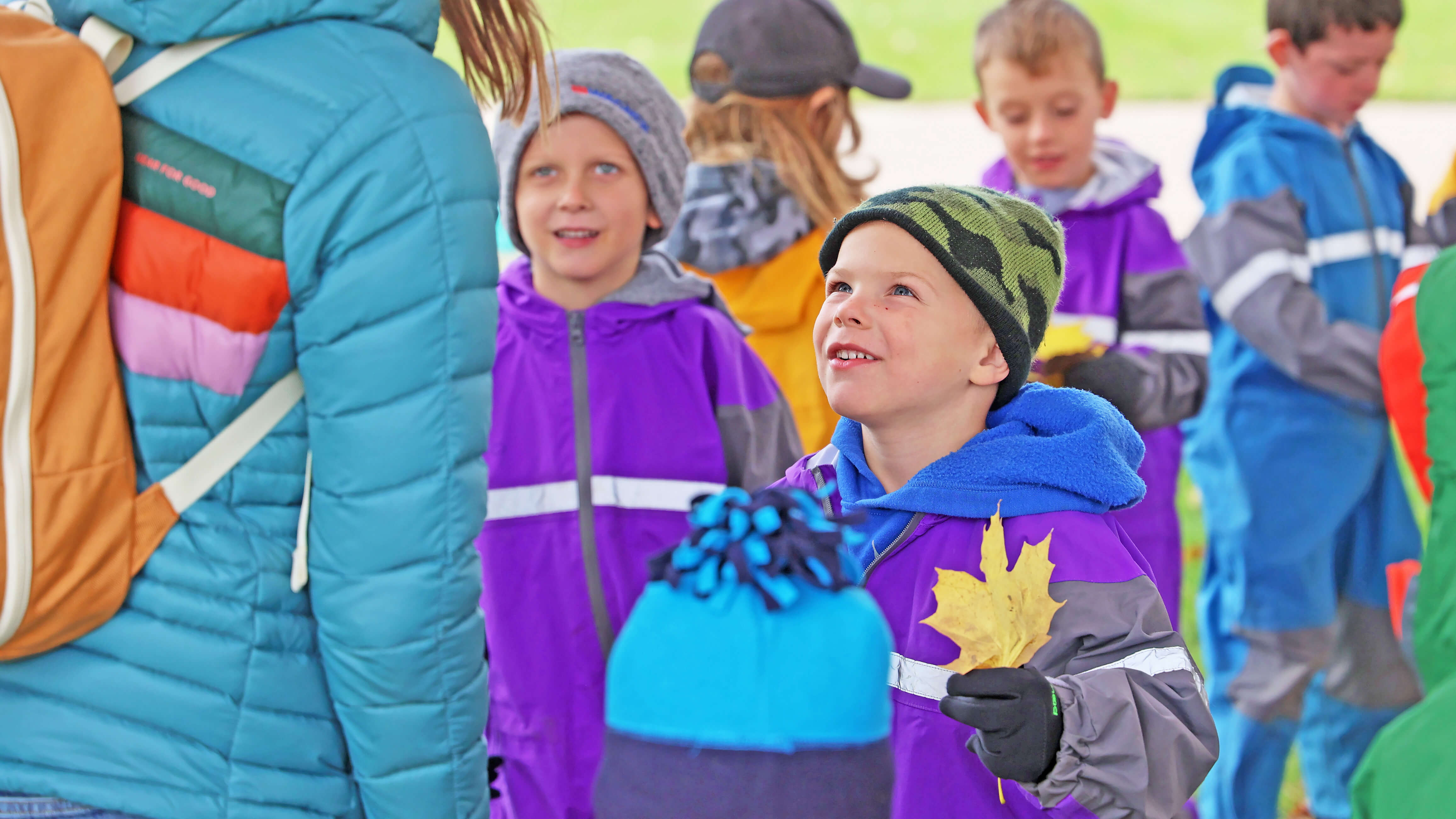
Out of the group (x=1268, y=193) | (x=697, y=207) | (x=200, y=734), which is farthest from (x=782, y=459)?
(x=1268, y=193)

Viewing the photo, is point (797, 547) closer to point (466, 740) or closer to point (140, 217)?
point (466, 740)

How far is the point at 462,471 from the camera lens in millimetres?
1706

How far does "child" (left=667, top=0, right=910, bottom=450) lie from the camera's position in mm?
3342

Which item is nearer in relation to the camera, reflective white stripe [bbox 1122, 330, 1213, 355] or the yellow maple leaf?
the yellow maple leaf

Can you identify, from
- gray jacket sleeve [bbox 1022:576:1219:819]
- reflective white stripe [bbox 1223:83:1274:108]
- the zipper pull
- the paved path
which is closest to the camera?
gray jacket sleeve [bbox 1022:576:1219:819]

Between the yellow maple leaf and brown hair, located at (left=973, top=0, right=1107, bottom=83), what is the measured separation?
2.21 metres

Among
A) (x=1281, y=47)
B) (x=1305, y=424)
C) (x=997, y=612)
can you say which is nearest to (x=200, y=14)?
(x=997, y=612)

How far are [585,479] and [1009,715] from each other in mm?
1404

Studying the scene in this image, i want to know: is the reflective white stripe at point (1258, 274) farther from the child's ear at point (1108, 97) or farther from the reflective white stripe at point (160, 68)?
the reflective white stripe at point (160, 68)

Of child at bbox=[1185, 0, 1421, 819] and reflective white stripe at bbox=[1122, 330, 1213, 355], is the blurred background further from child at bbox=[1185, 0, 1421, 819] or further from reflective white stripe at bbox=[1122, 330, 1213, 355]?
reflective white stripe at bbox=[1122, 330, 1213, 355]

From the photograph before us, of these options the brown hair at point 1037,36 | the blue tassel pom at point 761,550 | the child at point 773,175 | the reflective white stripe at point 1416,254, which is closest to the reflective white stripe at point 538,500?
→ the child at point 773,175

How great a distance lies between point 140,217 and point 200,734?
63cm

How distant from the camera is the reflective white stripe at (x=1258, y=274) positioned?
361 centimetres

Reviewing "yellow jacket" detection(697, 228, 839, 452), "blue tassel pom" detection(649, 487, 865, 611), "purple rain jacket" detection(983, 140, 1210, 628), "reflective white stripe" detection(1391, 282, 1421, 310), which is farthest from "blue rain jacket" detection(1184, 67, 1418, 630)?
"blue tassel pom" detection(649, 487, 865, 611)
